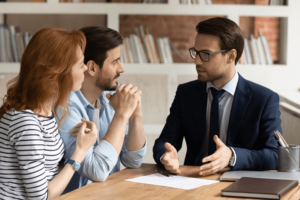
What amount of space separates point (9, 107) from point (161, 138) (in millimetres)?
882

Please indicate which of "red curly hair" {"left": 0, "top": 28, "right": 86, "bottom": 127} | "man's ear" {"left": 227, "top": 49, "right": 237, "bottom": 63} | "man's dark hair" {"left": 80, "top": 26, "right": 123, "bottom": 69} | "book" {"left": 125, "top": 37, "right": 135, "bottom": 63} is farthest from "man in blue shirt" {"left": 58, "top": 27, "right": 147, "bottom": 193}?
"book" {"left": 125, "top": 37, "right": 135, "bottom": 63}

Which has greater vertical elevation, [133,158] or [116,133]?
[116,133]

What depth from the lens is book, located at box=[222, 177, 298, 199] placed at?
115 cm

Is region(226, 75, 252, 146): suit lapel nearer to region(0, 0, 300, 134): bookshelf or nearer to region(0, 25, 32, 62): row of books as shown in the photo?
region(0, 0, 300, 134): bookshelf

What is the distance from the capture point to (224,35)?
1922mm

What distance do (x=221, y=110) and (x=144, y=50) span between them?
1.61m

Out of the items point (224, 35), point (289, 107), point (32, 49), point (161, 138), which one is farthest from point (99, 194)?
point (289, 107)

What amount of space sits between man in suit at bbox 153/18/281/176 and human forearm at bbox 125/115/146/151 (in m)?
0.09

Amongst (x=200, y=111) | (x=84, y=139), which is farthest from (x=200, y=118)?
(x=84, y=139)

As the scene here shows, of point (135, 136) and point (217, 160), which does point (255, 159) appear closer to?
point (217, 160)

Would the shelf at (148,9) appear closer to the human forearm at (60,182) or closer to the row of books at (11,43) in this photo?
the row of books at (11,43)

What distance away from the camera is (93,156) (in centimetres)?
147

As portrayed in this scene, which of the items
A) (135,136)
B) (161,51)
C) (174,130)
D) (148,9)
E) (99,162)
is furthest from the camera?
(161,51)

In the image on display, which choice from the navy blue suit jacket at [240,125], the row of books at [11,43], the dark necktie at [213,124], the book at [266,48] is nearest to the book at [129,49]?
the row of books at [11,43]
